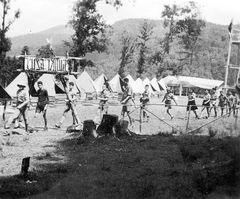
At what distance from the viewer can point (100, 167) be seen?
388 inches

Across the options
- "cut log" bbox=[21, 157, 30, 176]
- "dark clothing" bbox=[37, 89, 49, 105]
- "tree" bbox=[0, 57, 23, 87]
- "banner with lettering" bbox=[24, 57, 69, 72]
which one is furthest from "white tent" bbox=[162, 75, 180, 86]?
"cut log" bbox=[21, 157, 30, 176]

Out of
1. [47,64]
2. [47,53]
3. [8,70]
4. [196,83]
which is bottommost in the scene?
[196,83]

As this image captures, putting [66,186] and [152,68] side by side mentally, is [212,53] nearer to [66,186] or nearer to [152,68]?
[152,68]

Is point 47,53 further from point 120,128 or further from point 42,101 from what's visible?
point 120,128

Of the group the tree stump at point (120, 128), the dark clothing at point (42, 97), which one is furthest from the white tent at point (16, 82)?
the tree stump at point (120, 128)

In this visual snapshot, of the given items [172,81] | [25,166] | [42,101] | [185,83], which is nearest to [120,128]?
[42,101]

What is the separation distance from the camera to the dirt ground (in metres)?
7.86

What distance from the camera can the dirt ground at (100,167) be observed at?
25.8 feet

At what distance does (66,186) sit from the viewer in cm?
811

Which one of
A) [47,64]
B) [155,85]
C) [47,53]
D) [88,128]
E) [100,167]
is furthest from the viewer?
[155,85]

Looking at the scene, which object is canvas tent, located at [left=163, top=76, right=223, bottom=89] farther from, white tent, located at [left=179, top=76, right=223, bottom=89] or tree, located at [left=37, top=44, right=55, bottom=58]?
tree, located at [left=37, top=44, right=55, bottom=58]

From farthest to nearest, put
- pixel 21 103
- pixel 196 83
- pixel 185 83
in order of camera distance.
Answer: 1. pixel 196 83
2. pixel 185 83
3. pixel 21 103

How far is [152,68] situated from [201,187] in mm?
72554

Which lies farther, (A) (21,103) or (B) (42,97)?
(B) (42,97)
